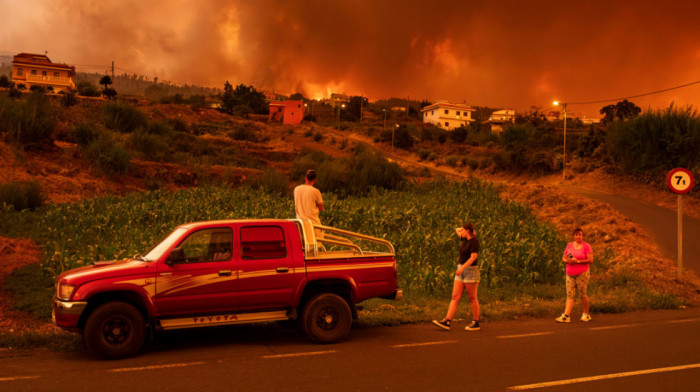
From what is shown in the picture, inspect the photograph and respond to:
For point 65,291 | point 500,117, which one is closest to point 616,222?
point 65,291

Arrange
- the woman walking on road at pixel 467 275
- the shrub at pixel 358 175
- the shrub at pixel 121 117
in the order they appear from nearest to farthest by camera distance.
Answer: the woman walking on road at pixel 467 275 → the shrub at pixel 358 175 → the shrub at pixel 121 117

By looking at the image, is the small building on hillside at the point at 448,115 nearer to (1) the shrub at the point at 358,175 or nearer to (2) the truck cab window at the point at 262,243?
(1) the shrub at the point at 358,175

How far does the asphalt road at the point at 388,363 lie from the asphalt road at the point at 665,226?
33.0ft

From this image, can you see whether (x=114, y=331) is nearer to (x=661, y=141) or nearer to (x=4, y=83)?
(x=661, y=141)

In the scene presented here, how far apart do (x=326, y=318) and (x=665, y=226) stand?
789 inches

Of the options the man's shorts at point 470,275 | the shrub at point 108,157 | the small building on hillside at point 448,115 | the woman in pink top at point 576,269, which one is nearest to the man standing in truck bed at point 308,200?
the man's shorts at point 470,275

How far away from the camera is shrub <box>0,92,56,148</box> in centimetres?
3002

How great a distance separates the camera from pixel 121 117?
151 feet

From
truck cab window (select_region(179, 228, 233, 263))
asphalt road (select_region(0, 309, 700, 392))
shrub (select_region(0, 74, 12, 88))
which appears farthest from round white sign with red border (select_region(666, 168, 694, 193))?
shrub (select_region(0, 74, 12, 88))

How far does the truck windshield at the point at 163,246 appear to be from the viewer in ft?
25.9

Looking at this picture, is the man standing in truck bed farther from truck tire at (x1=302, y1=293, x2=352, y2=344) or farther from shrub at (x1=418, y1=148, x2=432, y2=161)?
shrub at (x1=418, y1=148, x2=432, y2=161)

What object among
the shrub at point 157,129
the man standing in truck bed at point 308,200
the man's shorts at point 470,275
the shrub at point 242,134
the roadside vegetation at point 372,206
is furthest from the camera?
the shrub at point 242,134

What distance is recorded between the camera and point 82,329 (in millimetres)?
7363

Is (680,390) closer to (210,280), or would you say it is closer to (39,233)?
(210,280)
